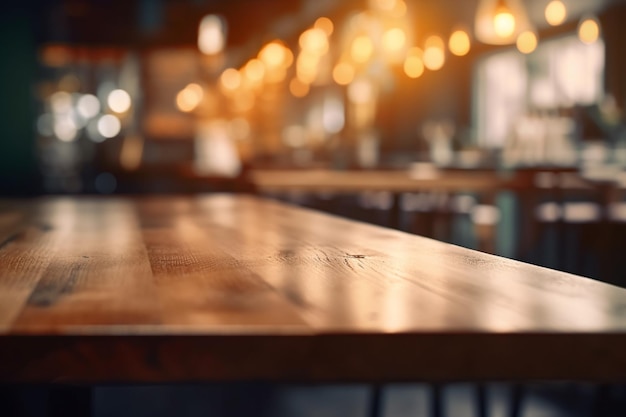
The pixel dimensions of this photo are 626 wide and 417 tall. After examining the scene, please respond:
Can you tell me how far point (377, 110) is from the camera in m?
15.3

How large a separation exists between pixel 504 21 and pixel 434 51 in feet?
8.73

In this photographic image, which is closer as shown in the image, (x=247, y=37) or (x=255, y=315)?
(x=255, y=315)

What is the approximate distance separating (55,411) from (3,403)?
17 cm

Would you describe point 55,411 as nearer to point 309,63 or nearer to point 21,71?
point 21,71

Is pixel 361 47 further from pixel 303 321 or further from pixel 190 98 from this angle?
pixel 303 321

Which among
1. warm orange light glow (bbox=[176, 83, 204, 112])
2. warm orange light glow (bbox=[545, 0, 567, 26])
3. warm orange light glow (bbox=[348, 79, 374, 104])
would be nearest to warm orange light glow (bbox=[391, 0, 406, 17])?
warm orange light glow (bbox=[545, 0, 567, 26])

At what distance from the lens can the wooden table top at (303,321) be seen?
0.65 metres

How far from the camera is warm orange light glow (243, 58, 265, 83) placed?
9.64 meters

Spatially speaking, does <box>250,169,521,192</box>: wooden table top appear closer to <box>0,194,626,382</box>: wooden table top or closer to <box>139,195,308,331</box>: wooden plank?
<box>139,195,308,331</box>: wooden plank

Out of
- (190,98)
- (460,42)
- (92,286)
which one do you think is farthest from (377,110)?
(92,286)

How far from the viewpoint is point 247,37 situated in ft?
38.5

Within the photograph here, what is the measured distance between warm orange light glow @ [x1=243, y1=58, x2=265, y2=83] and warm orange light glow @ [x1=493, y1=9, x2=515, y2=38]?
5.44 m

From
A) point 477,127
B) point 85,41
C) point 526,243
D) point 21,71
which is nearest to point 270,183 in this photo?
point 526,243

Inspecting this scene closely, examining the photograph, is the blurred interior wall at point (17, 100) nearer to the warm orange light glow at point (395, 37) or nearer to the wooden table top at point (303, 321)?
the warm orange light glow at point (395, 37)
